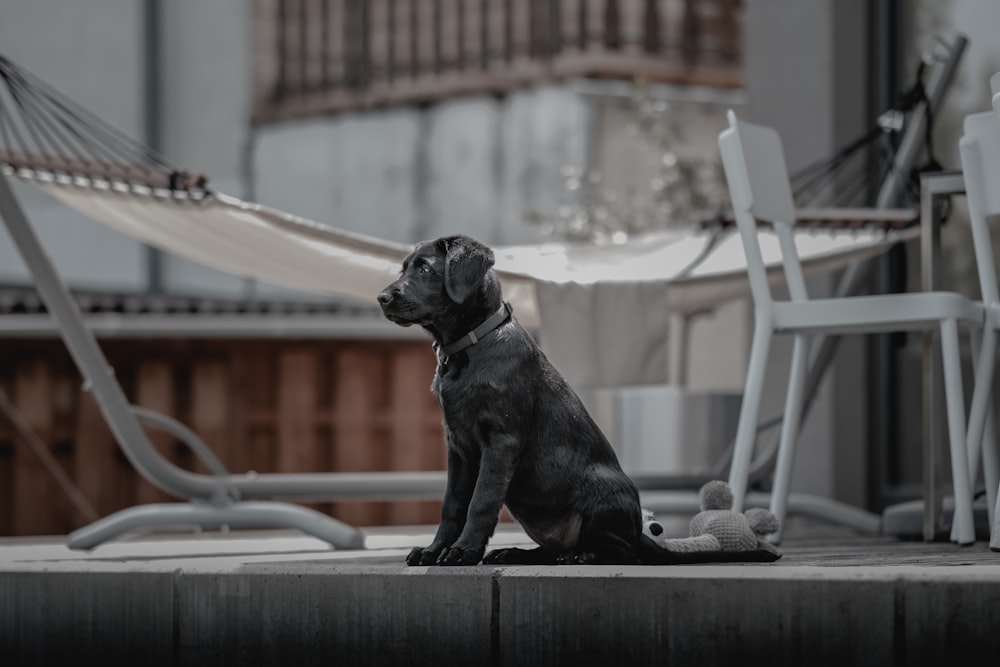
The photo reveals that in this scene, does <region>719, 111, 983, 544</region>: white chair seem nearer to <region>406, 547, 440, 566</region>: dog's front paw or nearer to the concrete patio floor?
the concrete patio floor

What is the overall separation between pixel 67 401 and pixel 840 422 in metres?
3.96

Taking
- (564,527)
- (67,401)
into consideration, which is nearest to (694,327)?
(67,401)

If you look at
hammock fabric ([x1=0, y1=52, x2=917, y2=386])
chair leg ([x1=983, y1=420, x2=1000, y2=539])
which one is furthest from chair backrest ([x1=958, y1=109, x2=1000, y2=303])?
hammock fabric ([x1=0, y1=52, x2=917, y2=386])

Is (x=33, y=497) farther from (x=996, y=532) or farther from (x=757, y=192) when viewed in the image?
(x=996, y=532)

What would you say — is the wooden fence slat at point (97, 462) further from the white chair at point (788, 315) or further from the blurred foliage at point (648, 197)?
the white chair at point (788, 315)

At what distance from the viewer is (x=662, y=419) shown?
18.0 feet

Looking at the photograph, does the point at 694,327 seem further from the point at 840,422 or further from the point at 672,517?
the point at 672,517

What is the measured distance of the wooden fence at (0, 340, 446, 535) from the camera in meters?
7.34

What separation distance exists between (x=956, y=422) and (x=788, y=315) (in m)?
0.43

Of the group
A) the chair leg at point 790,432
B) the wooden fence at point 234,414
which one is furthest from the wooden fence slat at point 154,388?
the chair leg at point 790,432

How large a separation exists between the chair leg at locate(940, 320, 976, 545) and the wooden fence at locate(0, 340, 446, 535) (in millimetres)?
4702

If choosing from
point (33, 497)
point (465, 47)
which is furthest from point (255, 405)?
point (465, 47)

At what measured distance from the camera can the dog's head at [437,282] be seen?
246cm

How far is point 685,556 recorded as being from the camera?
256 centimetres
